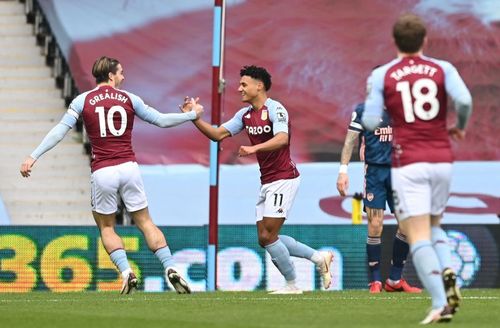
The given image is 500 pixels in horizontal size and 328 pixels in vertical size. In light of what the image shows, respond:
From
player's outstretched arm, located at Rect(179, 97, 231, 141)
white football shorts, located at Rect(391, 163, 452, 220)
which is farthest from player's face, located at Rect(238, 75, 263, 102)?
white football shorts, located at Rect(391, 163, 452, 220)

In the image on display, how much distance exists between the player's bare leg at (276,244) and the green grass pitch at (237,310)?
0.98ft

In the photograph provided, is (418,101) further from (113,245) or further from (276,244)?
(113,245)

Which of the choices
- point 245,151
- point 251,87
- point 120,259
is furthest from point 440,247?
point 120,259

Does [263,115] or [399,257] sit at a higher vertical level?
[263,115]

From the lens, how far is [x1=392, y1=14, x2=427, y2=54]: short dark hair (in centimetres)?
973

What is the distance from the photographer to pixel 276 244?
1382cm

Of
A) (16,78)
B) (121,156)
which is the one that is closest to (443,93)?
(121,156)

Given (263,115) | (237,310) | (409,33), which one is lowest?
(237,310)

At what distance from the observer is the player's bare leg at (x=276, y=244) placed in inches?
541

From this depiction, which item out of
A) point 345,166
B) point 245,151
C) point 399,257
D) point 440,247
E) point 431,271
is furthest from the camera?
point 399,257

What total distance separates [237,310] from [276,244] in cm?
260

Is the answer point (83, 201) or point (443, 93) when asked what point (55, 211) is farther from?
point (443, 93)

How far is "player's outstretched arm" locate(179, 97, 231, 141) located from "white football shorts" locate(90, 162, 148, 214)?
2.33 ft

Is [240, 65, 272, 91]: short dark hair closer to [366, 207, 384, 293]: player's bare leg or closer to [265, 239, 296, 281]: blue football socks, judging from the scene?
[265, 239, 296, 281]: blue football socks
